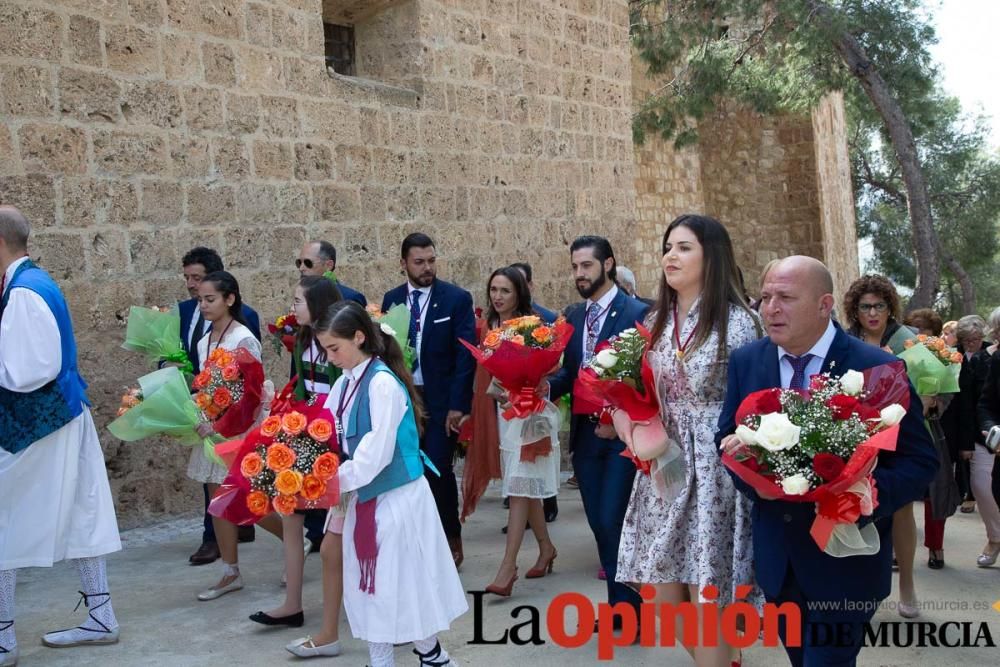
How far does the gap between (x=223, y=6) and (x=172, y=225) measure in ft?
5.71

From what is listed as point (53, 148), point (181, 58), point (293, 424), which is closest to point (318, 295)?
point (293, 424)

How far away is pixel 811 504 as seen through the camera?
132 inches

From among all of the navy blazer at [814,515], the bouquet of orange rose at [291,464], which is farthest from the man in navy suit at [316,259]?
the navy blazer at [814,515]

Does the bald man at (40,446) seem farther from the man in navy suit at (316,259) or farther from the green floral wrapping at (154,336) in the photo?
the man in navy suit at (316,259)

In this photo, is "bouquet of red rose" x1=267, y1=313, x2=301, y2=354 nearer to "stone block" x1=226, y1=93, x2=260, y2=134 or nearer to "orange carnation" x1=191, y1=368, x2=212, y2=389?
"orange carnation" x1=191, y1=368, x2=212, y2=389

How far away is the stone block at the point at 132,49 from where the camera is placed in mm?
7305

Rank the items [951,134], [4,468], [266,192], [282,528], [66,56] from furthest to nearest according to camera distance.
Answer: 1. [951,134]
2. [266,192]
3. [66,56]
4. [282,528]
5. [4,468]

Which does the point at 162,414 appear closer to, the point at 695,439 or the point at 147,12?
the point at 695,439

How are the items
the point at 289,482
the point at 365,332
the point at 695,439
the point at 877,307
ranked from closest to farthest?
the point at 695,439 < the point at 289,482 < the point at 365,332 < the point at 877,307

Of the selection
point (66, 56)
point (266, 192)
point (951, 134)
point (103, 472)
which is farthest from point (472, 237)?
point (951, 134)

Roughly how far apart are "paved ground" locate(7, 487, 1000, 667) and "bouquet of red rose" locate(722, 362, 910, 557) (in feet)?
6.45

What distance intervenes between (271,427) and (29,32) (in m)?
3.99

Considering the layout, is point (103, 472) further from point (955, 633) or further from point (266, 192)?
point (955, 633)

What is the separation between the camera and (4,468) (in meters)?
4.83
